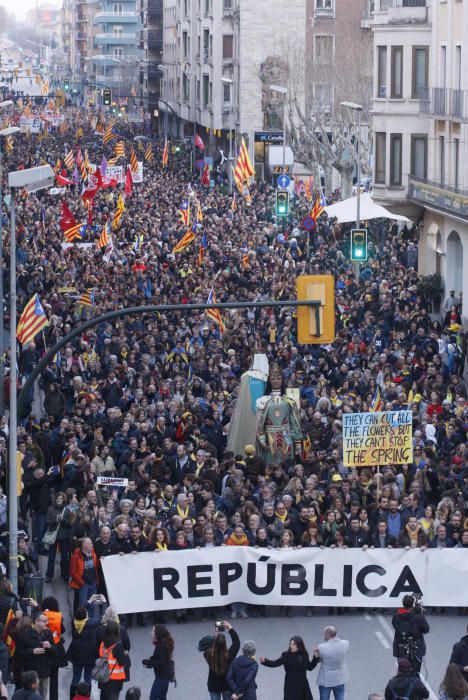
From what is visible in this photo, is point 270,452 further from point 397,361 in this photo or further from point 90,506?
point 397,361

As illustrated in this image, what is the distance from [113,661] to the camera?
16.2m

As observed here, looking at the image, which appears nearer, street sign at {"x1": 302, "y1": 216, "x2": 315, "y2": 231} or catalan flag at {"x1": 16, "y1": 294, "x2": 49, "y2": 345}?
catalan flag at {"x1": 16, "y1": 294, "x2": 49, "y2": 345}

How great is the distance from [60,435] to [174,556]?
22.3ft

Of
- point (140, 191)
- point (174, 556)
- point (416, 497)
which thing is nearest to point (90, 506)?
point (174, 556)

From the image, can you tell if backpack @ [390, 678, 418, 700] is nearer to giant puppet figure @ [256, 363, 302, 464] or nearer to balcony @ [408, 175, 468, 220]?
giant puppet figure @ [256, 363, 302, 464]

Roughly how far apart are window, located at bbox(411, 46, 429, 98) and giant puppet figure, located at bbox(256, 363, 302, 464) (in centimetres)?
2340

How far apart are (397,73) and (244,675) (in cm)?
3383

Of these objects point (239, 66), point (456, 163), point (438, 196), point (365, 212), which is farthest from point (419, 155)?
point (239, 66)

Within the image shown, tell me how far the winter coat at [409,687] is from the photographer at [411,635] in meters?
1.61

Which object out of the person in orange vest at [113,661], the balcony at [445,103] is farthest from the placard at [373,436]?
the balcony at [445,103]

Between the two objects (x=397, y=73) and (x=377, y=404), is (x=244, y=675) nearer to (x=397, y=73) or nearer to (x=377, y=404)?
(x=377, y=404)

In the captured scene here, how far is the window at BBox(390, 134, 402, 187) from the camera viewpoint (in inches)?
1874

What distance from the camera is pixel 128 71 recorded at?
6841 inches

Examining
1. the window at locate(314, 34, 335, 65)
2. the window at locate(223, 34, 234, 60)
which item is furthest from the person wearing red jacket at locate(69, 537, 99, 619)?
the window at locate(223, 34, 234, 60)
